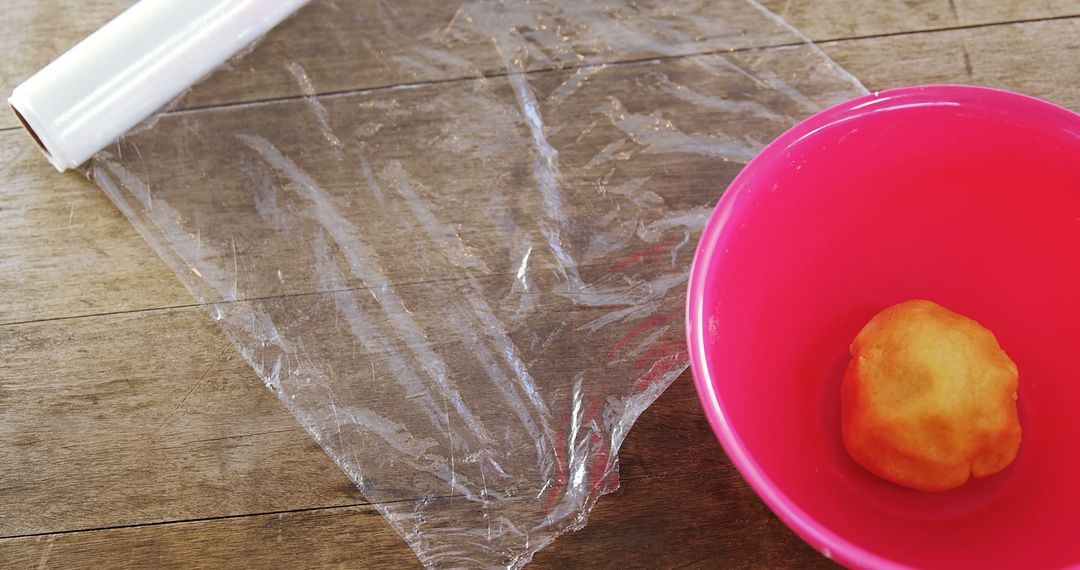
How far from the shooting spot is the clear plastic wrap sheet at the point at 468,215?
2.51 feet

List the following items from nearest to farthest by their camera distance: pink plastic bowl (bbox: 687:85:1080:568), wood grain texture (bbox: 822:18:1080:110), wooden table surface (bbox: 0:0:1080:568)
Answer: pink plastic bowl (bbox: 687:85:1080:568) < wooden table surface (bbox: 0:0:1080:568) < wood grain texture (bbox: 822:18:1080:110)

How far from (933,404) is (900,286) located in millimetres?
150

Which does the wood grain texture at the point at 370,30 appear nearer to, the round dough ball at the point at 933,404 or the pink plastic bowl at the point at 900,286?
the pink plastic bowl at the point at 900,286

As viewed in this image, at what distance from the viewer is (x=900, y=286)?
0.76 meters

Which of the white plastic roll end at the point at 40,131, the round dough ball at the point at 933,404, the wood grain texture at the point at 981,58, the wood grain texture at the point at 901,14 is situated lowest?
the round dough ball at the point at 933,404

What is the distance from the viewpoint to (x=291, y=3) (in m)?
0.91

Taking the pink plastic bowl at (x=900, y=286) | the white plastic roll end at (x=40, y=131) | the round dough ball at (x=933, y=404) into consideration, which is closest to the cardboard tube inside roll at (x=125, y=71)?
the white plastic roll end at (x=40, y=131)

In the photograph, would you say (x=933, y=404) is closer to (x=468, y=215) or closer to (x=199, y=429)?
(x=468, y=215)

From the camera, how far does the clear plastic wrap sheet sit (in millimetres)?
766

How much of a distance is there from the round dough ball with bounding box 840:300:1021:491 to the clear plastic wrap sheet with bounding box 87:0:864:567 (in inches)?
6.8

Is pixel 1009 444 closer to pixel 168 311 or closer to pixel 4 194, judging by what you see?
pixel 168 311

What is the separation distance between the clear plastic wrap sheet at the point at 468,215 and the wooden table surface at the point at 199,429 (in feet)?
0.09

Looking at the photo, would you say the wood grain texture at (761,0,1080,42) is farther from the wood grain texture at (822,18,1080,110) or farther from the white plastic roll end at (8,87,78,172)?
the white plastic roll end at (8,87,78,172)

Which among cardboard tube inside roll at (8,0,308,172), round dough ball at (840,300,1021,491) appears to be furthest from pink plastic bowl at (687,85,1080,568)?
cardboard tube inside roll at (8,0,308,172)
